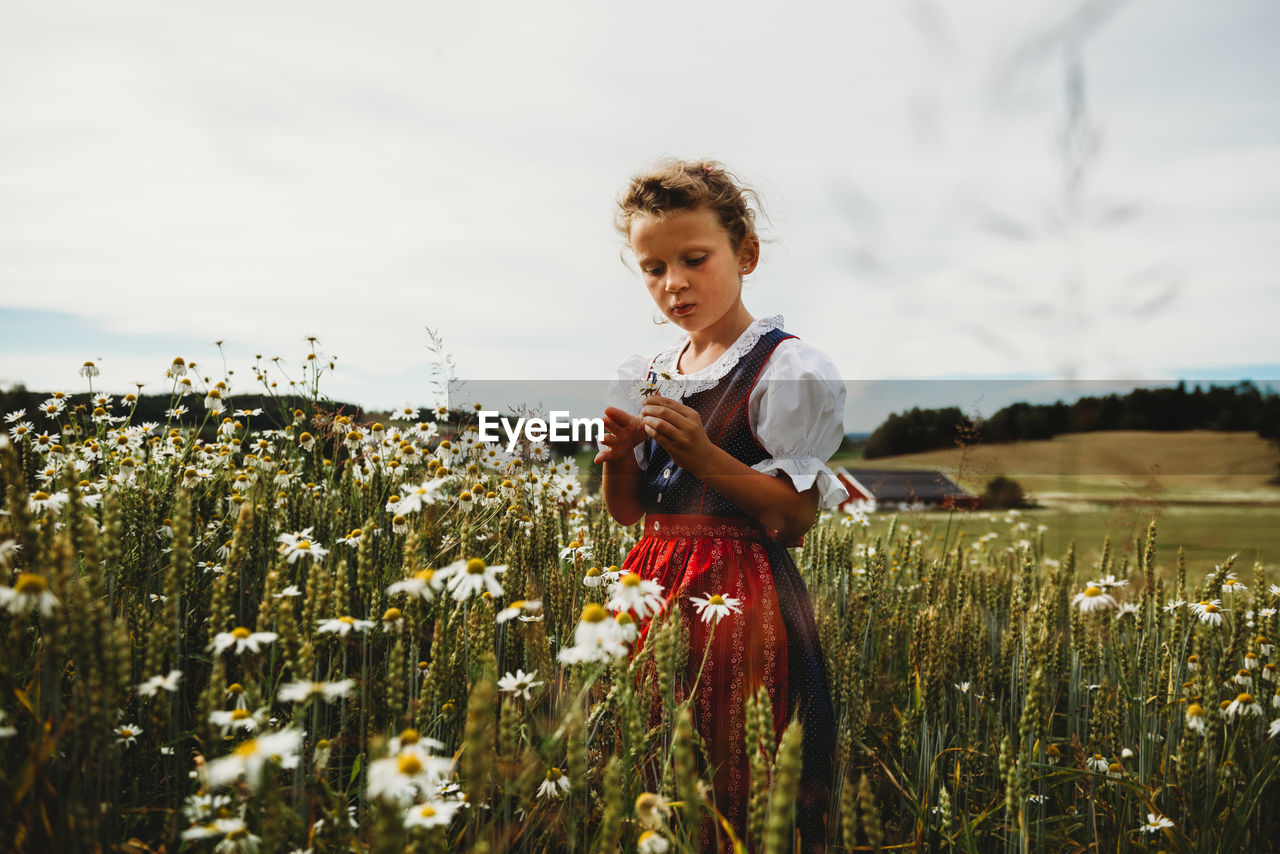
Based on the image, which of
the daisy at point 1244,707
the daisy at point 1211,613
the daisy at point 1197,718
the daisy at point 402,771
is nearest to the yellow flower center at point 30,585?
the daisy at point 402,771

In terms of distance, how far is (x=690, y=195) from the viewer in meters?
2.23

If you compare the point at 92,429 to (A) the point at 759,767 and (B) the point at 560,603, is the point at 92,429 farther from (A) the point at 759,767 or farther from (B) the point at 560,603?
(A) the point at 759,767

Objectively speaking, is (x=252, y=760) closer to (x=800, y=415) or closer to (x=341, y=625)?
(x=341, y=625)

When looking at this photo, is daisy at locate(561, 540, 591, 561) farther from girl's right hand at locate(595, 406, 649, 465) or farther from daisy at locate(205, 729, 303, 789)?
daisy at locate(205, 729, 303, 789)

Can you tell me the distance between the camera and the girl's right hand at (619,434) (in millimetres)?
2086

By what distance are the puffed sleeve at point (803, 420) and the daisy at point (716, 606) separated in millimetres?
350

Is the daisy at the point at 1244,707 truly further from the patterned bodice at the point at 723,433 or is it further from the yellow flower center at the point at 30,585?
the yellow flower center at the point at 30,585

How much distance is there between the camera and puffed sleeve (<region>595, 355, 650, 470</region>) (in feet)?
8.73

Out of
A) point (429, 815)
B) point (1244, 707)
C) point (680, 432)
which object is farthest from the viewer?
point (1244, 707)

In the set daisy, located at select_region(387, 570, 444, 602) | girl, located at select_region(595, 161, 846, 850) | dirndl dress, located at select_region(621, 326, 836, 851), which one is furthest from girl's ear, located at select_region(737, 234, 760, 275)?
daisy, located at select_region(387, 570, 444, 602)

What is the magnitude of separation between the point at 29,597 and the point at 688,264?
168 cm

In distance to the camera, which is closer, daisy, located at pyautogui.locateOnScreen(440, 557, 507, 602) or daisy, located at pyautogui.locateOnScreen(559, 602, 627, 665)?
daisy, located at pyautogui.locateOnScreen(559, 602, 627, 665)

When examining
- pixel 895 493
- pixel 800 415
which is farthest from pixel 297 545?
pixel 895 493

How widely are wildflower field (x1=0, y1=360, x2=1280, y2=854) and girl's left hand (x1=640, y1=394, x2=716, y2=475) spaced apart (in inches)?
15.0
